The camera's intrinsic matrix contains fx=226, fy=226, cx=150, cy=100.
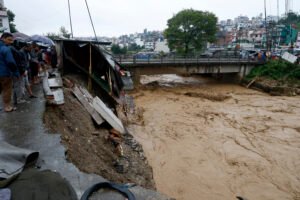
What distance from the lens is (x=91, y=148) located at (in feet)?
17.5

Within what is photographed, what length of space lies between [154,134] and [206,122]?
3626 mm

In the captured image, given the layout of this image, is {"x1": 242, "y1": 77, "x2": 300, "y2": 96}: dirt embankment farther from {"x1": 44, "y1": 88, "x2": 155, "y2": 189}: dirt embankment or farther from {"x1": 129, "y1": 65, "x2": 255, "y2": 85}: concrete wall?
{"x1": 44, "y1": 88, "x2": 155, "y2": 189}: dirt embankment

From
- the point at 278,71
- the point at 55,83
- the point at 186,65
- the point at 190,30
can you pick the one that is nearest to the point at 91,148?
the point at 55,83

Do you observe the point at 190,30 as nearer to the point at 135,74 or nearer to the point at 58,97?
the point at 135,74

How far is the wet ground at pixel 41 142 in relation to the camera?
10.9 feet

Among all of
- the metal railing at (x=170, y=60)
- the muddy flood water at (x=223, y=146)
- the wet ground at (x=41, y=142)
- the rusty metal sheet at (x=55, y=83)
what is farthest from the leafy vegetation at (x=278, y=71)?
the wet ground at (x=41, y=142)

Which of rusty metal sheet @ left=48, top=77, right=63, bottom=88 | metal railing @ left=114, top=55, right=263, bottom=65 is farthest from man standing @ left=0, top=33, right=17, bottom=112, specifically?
metal railing @ left=114, top=55, right=263, bottom=65

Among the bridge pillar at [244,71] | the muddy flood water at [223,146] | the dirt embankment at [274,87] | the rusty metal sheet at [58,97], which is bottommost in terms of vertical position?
the muddy flood water at [223,146]

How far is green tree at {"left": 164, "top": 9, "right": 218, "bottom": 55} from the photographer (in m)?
37.1

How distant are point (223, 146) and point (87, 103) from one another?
577cm

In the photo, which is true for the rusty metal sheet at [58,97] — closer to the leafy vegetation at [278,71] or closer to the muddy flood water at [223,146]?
the muddy flood water at [223,146]

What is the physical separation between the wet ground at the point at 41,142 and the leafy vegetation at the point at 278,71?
73.4ft

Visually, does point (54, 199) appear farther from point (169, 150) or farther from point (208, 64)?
point (208, 64)

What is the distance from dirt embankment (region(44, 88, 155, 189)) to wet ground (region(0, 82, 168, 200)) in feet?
0.60
